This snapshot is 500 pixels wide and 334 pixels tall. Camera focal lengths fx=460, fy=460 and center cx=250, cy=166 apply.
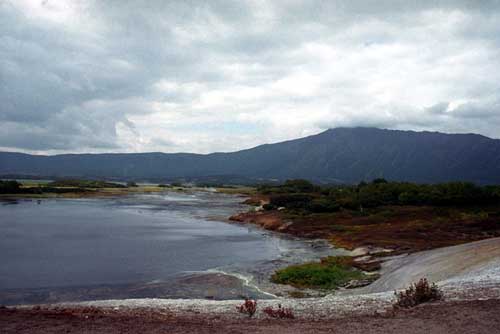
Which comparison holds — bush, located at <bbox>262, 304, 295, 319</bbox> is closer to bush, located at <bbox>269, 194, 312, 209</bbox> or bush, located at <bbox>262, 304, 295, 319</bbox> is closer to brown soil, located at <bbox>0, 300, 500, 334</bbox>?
brown soil, located at <bbox>0, 300, 500, 334</bbox>

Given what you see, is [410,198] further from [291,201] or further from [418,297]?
[418,297]

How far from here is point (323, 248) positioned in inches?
→ 1970

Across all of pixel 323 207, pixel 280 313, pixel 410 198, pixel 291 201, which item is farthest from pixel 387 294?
pixel 291 201

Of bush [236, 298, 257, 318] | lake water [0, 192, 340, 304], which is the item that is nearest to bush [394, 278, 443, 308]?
bush [236, 298, 257, 318]

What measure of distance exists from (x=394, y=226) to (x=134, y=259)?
36954mm

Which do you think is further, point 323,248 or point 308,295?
point 323,248

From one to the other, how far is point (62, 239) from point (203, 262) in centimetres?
2258

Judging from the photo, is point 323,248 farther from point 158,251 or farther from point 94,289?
point 94,289

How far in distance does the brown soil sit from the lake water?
32.3 feet

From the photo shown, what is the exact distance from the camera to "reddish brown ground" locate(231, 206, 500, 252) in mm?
49812

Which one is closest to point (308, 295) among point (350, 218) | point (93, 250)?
point (93, 250)

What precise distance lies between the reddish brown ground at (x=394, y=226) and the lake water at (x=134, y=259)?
549 cm

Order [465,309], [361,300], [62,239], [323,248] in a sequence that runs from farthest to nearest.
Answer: [62,239]
[323,248]
[361,300]
[465,309]

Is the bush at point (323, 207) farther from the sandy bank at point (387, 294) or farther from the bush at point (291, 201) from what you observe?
the sandy bank at point (387, 294)
